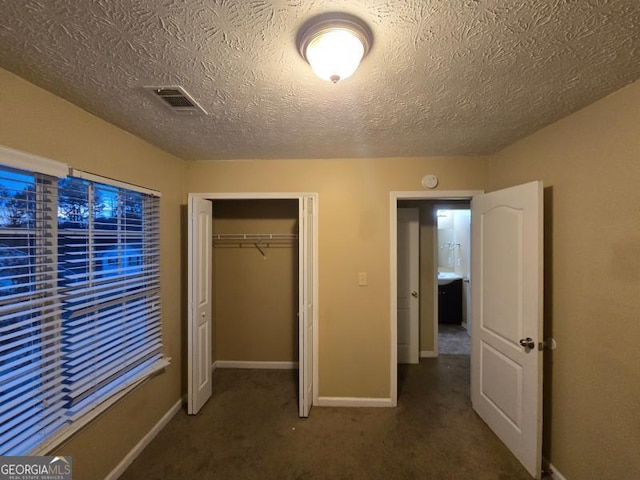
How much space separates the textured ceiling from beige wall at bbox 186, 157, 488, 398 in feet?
2.36

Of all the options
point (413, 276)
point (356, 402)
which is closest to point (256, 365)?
point (356, 402)

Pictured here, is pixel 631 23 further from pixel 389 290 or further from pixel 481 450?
pixel 481 450

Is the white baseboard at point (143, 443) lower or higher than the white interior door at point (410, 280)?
lower

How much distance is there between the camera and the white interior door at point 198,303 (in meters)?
2.44

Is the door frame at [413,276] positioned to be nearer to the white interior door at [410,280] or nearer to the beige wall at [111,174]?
the white interior door at [410,280]

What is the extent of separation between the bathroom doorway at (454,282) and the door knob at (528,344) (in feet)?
6.67

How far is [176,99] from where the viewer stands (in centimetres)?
149

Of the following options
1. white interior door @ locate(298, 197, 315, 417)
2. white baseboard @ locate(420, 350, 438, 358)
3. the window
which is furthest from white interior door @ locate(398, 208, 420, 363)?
the window

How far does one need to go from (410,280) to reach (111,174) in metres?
3.29

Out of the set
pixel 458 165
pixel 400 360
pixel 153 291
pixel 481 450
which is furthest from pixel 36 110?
pixel 400 360

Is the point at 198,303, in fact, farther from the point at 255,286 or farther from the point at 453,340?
the point at 453,340

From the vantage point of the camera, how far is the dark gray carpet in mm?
3980

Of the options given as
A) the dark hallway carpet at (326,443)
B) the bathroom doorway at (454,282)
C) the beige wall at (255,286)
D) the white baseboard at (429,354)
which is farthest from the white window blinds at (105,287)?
the bathroom doorway at (454,282)

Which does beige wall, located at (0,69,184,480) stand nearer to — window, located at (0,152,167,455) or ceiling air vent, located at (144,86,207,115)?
window, located at (0,152,167,455)
